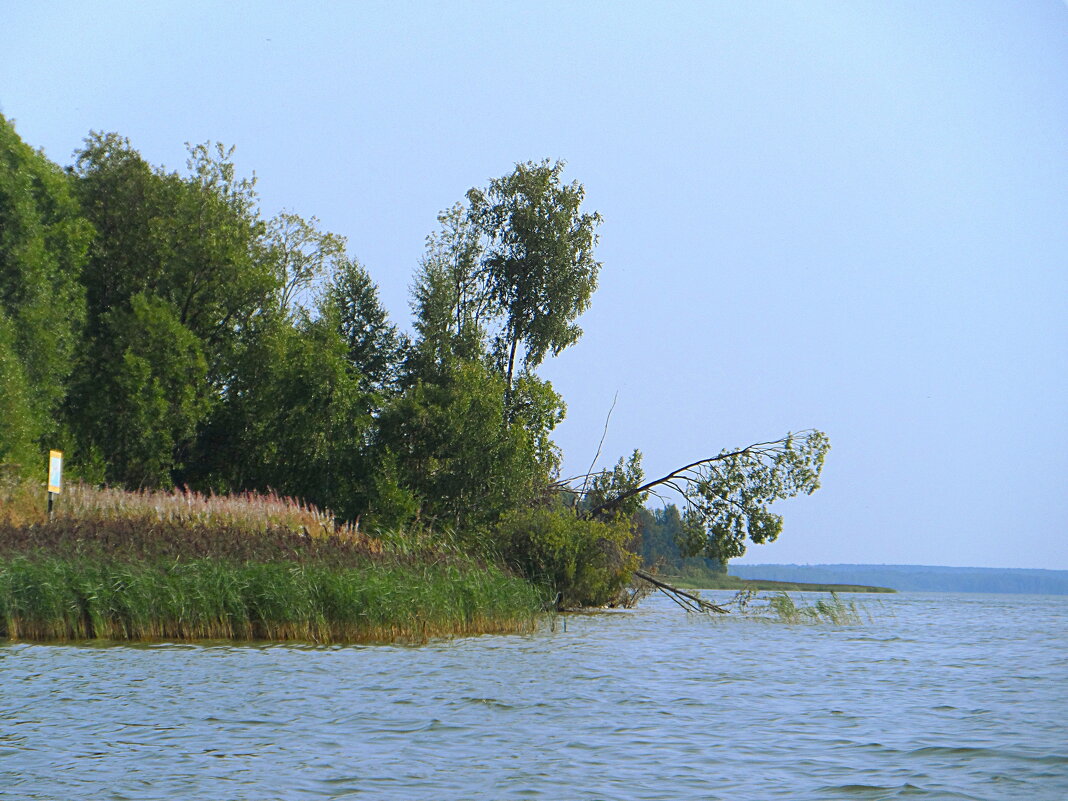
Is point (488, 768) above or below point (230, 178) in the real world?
below

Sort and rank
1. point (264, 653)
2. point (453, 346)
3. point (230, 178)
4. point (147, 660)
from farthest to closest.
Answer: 1. point (230, 178)
2. point (453, 346)
3. point (264, 653)
4. point (147, 660)

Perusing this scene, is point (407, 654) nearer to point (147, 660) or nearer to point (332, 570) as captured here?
point (332, 570)

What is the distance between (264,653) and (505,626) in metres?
5.66

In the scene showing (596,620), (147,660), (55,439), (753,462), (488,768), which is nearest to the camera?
(488,768)

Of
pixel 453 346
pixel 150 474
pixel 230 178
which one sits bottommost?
pixel 150 474

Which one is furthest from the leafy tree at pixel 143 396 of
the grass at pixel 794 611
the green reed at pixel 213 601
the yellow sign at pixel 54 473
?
the grass at pixel 794 611

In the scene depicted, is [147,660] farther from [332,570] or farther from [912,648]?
[912,648]

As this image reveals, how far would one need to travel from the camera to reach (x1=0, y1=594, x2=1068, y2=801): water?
24.6 feet

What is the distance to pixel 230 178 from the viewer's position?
38594 millimetres

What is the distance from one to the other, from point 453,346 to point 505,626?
17648mm

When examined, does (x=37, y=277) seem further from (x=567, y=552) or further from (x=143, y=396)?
(x=567, y=552)

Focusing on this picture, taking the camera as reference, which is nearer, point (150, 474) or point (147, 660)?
point (147, 660)

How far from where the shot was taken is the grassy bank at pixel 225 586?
602 inches

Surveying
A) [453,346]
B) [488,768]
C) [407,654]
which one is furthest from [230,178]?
[488,768]
